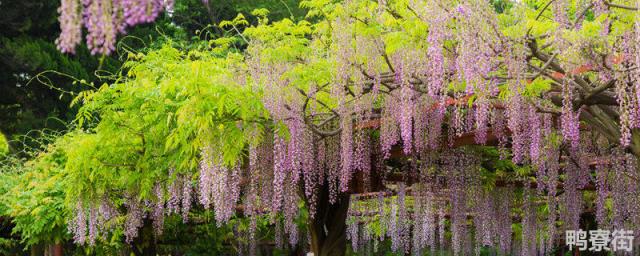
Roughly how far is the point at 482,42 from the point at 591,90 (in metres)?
0.94

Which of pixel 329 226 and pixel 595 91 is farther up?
pixel 595 91

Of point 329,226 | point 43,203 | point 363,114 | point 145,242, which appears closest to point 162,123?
point 363,114

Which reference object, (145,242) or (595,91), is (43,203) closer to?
(145,242)

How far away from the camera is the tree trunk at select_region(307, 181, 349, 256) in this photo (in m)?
9.16

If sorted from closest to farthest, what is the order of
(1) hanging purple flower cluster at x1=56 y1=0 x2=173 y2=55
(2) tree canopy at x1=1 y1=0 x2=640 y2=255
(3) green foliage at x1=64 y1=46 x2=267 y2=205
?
(1) hanging purple flower cluster at x1=56 y1=0 x2=173 y2=55
(2) tree canopy at x1=1 y1=0 x2=640 y2=255
(3) green foliage at x1=64 y1=46 x2=267 y2=205

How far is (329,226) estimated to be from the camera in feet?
30.2

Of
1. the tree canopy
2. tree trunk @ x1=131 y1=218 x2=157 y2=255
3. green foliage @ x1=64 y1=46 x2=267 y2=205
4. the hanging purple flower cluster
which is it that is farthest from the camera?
tree trunk @ x1=131 y1=218 x2=157 y2=255

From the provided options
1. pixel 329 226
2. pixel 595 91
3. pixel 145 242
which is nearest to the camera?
pixel 595 91

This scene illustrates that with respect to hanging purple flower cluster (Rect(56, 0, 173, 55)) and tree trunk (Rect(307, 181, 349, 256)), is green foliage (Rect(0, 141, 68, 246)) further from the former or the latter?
hanging purple flower cluster (Rect(56, 0, 173, 55))

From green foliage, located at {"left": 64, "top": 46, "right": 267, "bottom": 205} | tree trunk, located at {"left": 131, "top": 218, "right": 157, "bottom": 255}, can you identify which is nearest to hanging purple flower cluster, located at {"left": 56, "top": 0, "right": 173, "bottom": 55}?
green foliage, located at {"left": 64, "top": 46, "right": 267, "bottom": 205}

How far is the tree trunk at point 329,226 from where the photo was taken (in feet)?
30.1

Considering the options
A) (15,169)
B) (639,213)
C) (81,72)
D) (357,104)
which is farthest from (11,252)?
(639,213)

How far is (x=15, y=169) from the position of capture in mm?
11500

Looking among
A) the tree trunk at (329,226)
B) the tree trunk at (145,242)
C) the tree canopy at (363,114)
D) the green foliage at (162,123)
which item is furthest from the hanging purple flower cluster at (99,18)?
the tree trunk at (145,242)
